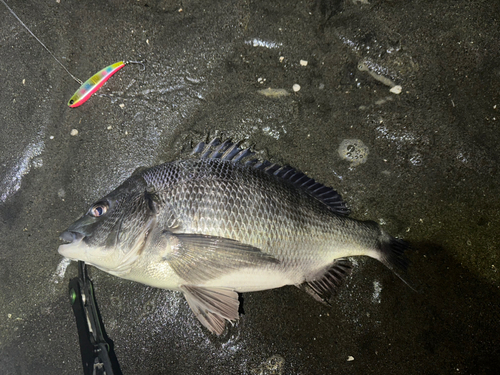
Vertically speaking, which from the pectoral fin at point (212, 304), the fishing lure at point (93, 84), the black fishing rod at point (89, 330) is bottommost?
the pectoral fin at point (212, 304)

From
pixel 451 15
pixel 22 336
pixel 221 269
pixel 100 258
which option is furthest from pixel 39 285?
pixel 451 15

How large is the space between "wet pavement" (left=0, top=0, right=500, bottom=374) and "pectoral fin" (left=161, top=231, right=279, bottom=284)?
0.63 meters

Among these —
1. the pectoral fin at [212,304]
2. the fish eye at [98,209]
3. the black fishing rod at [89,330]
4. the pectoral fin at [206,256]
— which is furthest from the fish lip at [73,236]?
the pectoral fin at [212,304]

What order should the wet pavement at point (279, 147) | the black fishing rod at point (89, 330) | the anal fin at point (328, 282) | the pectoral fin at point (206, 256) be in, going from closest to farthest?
the pectoral fin at point (206, 256), the black fishing rod at point (89, 330), the anal fin at point (328, 282), the wet pavement at point (279, 147)

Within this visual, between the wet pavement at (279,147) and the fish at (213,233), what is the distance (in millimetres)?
393

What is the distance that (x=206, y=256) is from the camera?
1812 millimetres

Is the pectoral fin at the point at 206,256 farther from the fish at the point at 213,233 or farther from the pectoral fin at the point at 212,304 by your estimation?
the pectoral fin at the point at 212,304

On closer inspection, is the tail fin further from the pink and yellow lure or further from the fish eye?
the pink and yellow lure

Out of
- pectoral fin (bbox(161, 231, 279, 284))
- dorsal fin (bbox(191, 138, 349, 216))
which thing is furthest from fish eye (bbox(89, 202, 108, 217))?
dorsal fin (bbox(191, 138, 349, 216))

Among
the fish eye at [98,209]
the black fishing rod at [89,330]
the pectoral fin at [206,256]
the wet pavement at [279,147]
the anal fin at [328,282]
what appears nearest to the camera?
the pectoral fin at [206,256]

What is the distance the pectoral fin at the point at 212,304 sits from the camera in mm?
1934

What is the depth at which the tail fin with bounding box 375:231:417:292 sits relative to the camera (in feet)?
7.19

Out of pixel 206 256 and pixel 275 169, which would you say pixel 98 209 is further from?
pixel 275 169

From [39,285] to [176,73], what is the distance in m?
2.29
